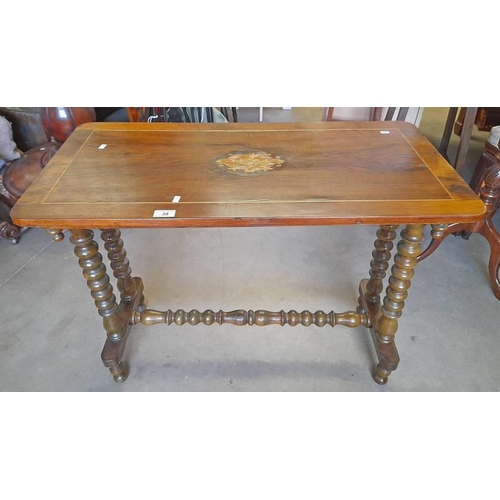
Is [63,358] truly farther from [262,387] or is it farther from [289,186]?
[289,186]

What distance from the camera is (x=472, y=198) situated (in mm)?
1215

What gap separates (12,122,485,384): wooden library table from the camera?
1.16m

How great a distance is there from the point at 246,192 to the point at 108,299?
721mm

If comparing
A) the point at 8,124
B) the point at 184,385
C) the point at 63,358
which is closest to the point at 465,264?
the point at 184,385

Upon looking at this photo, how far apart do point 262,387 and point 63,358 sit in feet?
3.03

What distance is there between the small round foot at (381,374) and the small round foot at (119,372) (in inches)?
42.8

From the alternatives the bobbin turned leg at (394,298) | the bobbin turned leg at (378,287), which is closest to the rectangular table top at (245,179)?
the bobbin turned leg at (394,298)

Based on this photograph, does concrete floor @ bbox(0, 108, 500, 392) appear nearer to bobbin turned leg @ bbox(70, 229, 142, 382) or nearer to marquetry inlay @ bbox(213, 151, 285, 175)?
bobbin turned leg @ bbox(70, 229, 142, 382)

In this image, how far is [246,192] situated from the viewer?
4.15ft

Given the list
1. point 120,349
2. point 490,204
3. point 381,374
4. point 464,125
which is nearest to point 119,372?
point 120,349

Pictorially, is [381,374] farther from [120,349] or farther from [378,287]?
[120,349]

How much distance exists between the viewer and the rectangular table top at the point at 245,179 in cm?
116

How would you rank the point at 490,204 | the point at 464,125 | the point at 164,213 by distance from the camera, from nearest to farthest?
the point at 164,213, the point at 490,204, the point at 464,125

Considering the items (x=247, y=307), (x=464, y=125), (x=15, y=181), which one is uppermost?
(x=464, y=125)
